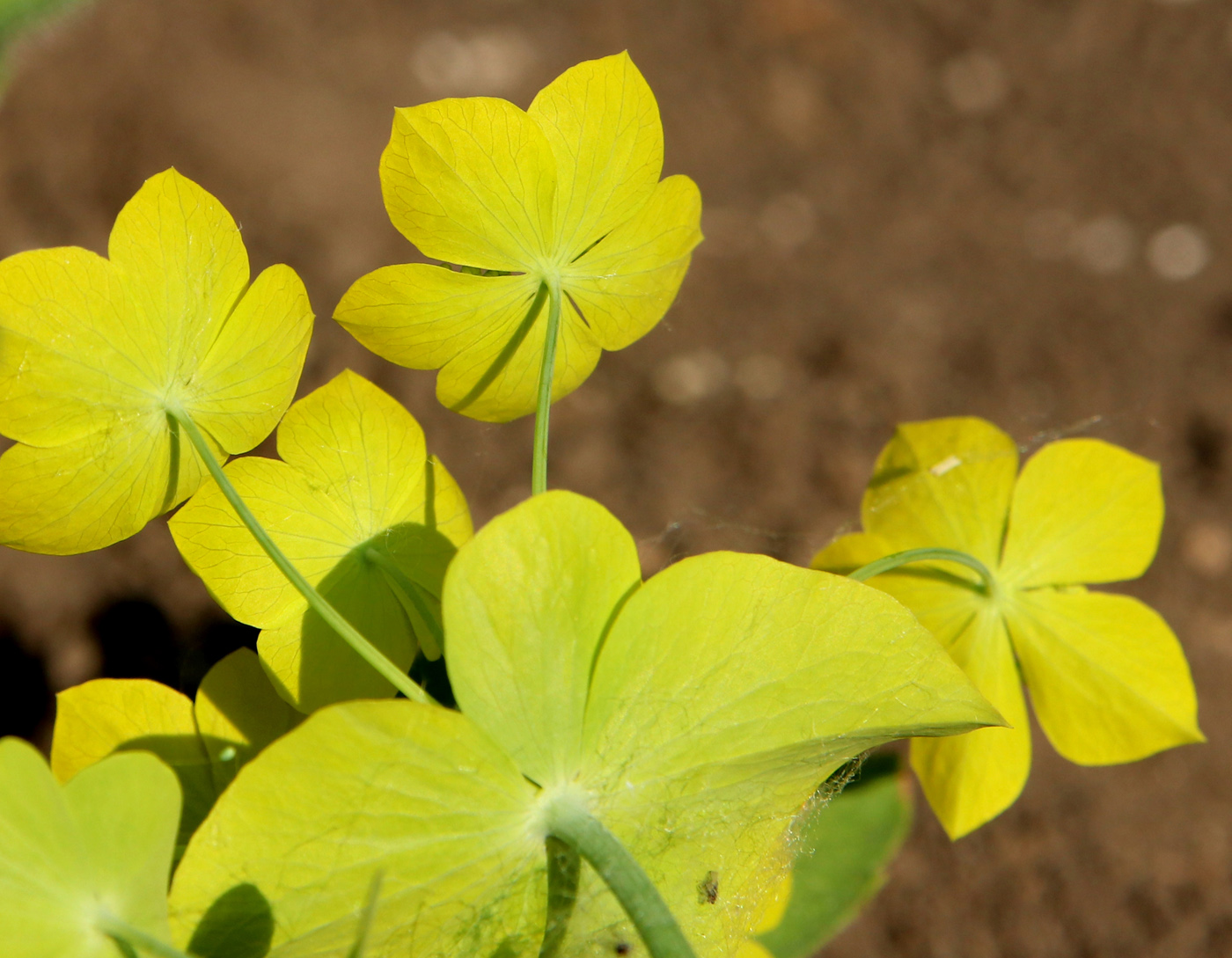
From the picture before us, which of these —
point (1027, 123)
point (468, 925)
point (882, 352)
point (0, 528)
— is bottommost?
point (468, 925)

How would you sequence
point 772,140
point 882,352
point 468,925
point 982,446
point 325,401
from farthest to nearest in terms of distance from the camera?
point 772,140 → point 882,352 → point 982,446 → point 325,401 → point 468,925

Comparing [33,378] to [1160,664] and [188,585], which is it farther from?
[188,585]

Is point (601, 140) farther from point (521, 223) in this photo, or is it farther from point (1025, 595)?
point (1025, 595)

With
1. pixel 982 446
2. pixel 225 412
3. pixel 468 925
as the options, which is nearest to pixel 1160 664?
pixel 982 446

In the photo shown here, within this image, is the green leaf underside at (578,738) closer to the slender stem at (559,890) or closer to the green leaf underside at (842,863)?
the slender stem at (559,890)

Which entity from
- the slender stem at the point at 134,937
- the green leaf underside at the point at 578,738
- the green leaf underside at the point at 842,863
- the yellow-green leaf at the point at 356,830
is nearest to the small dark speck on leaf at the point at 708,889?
the green leaf underside at the point at 578,738

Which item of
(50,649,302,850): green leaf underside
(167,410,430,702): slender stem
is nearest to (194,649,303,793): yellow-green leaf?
(50,649,302,850): green leaf underside

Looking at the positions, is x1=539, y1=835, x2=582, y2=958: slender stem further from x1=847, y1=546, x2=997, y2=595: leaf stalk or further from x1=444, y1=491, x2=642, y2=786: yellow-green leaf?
x1=847, y1=546, x2=997, y2=595: leaf stalk
